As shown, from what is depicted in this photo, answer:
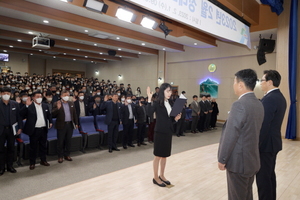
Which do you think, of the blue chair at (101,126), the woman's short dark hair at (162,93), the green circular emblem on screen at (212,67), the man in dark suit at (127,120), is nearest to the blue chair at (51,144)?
the blue chair at (101,126)

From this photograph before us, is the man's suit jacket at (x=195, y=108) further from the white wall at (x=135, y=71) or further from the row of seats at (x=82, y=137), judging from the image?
the white wall at (x=135, y=71)

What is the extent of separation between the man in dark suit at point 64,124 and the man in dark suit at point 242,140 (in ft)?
11.2

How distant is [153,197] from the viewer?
8.69 ft

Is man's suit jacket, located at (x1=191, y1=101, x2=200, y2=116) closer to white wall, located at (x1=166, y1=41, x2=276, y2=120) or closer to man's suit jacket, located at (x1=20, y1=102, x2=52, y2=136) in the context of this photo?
white wall, located at (x1=166, y1=41, x2=276, y2=120)

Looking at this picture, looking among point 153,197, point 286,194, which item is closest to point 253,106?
point 153,197

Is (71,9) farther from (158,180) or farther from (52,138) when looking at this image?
(158,180)

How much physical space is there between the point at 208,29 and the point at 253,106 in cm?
253

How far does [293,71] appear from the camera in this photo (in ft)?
20.5

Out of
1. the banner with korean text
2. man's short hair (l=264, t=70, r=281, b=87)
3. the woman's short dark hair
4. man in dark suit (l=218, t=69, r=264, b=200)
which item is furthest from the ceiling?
man in dark suit (l=218, t=69, r=264, b=200)

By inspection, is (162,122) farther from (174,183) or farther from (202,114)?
(202,114)

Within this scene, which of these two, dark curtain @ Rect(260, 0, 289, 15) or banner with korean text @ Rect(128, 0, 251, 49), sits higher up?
dark curtain @ Rect(260, 0, 289, 15)

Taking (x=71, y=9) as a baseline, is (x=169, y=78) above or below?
below

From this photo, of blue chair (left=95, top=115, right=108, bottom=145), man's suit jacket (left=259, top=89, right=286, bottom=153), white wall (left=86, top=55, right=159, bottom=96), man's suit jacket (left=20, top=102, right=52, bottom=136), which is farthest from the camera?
white wall (left=86, top=55, right=159, bottom=96)

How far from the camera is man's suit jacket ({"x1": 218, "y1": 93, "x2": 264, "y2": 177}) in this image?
1557 millimetres
